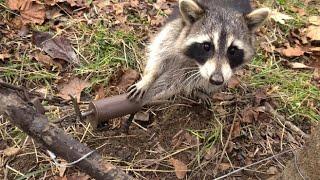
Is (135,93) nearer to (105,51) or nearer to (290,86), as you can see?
(105,51)

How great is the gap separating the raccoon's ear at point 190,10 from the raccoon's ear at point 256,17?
0.30 m

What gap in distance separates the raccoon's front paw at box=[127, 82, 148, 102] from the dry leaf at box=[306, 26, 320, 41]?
5.92 feet

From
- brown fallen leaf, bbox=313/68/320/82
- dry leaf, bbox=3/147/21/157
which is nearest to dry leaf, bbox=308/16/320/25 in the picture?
brown fallen leaf, bbox=313/68/320/82

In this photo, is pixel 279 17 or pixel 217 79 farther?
pixel 279 17

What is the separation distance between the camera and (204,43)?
290 cm

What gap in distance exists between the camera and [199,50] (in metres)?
2.95

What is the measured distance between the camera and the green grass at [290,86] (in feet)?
11.3

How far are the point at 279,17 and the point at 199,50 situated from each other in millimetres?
1663

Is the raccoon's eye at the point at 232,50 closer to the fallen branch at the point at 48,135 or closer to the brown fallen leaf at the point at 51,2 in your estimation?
the fallen branch at the point at 48,135

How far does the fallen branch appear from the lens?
2016 millimetres

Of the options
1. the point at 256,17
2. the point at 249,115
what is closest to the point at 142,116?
the point at 249,115

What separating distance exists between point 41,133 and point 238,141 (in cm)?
146

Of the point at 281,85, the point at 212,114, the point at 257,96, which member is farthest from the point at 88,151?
the point at 281,85

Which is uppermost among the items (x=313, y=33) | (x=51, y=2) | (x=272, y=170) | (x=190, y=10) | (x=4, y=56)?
(x=190, y=10)
